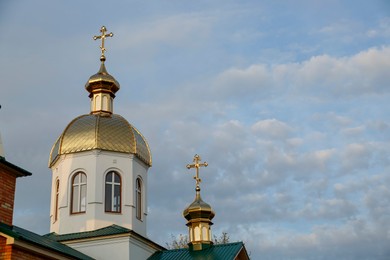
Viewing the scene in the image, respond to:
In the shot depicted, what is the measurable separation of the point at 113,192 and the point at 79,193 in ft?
3.46

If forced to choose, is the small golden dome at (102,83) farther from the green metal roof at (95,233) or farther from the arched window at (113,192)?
the green metal roof at (95,233)

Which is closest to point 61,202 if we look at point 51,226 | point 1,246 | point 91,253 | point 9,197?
point 51,226

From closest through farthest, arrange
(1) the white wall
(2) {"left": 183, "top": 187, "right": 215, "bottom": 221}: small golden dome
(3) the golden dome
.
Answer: (1) the white wall, (3) the golden dome, (2) {"left": 183, "top": 187, "right": 215, "bottom": 221}: small golden dome

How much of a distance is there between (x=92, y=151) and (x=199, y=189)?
Answer: 13.8 ft

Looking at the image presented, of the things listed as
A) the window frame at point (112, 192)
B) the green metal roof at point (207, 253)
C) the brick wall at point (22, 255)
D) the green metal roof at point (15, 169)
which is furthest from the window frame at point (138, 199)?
the brick wall at point (22, 255)

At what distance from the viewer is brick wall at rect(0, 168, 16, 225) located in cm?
1430

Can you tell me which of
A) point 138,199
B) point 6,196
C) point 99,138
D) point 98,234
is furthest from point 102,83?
point 6,196

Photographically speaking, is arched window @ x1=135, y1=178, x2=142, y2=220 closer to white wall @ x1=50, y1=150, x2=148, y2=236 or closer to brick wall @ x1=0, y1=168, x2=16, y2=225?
white wall @ x1=50, y1=150, x2=148, y2=236

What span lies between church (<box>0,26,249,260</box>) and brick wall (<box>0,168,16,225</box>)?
2938mm

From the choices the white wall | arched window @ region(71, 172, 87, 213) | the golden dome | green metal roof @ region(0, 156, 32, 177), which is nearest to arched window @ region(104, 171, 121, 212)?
Result: the white wall

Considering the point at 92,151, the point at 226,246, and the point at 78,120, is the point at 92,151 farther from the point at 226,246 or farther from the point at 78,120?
the point at 226,246

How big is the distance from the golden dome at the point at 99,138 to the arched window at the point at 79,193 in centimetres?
87

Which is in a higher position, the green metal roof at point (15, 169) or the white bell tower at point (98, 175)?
the white bell tower at point (98, 175)

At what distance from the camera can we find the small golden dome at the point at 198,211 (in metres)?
20.7
